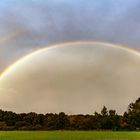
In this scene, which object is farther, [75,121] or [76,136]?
[75,121]

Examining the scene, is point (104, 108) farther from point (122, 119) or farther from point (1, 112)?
point (1, 112)

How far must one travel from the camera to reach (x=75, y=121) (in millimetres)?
127625

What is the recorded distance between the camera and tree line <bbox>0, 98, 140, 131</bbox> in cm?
12175

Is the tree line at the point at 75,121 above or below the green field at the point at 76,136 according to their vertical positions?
above

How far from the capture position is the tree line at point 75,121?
12175 cm

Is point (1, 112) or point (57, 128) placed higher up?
point (1, 112)

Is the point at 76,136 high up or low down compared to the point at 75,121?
down

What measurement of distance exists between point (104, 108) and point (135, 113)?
19.0 metres

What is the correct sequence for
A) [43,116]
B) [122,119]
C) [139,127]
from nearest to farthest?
[139,127]
[122,119]
[43,116]

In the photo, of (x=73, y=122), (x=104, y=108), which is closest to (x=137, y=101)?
(x=104, y=108)

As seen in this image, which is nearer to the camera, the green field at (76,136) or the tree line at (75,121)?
the green field at (76,136)

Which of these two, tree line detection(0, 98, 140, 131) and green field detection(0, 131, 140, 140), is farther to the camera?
tree line detection(0, 98, 140, 131)

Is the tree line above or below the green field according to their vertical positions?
above

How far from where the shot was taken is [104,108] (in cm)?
13788
